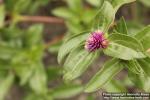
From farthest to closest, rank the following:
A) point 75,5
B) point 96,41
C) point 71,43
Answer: point 75,5 → point 71,43 → point 96,41

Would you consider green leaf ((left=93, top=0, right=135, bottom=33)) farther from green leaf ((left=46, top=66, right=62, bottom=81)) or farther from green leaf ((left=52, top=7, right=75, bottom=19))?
green leaf ((left=46, top=66, right=62, bottom=81))

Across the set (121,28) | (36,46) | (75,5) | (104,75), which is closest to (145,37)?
(121,28)

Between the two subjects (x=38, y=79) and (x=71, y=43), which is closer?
(x=71, y=43)

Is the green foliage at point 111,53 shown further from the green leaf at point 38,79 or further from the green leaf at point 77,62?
the green leaf at point 38,79

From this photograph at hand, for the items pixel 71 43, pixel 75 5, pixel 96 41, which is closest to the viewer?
pixel 96 41

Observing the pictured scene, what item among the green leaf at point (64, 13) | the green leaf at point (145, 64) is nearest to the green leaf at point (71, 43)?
the green leaf at point (145, 64)

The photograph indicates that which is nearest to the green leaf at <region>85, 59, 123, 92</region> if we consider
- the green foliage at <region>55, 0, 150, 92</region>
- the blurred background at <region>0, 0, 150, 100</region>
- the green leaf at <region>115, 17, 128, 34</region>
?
the green foliage at <region>55, 0, 150, 92</region>

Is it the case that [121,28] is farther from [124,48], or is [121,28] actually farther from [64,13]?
[64,13]

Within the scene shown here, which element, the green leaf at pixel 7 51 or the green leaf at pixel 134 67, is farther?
the green leaf at pixel 7 51
